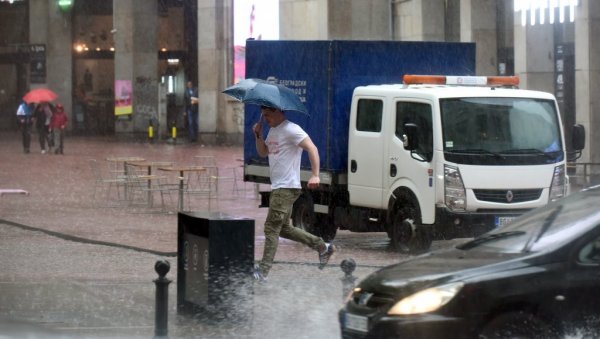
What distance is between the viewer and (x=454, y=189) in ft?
51.5

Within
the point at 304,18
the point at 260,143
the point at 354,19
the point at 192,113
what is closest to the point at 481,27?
the point at 354,19

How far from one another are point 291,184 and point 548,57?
59.7 feet

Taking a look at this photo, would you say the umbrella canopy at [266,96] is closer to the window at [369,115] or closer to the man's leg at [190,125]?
the window at [369,115]

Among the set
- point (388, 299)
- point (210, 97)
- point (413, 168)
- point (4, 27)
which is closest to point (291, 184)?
point (413, 168)

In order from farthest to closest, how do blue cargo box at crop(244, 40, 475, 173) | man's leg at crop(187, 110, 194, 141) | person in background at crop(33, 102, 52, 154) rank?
man's leg at crop(187, 110, 194, 141) → person in background at crop(33, 102, 52, 154) → blue cargo box at crop(244, 40, 475, 173)

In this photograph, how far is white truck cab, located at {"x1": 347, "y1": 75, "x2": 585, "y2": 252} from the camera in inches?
619

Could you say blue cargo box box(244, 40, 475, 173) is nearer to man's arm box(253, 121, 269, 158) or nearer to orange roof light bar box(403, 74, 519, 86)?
orange roof light bar box(403, 74, 519, 86)

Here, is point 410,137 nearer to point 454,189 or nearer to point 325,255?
point 454,189

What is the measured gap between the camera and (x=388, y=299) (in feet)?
27.6

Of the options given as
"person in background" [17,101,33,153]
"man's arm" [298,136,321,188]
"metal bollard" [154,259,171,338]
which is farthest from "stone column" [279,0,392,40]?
"metal bollard" [154,259,171,338]

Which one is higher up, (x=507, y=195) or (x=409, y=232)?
(x=507, y=195)

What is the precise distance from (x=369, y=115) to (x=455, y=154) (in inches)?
63.9

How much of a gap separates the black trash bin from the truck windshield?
510cm

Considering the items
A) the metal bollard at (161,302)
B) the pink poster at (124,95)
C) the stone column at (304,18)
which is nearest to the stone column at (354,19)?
the stone column at (304,18)
